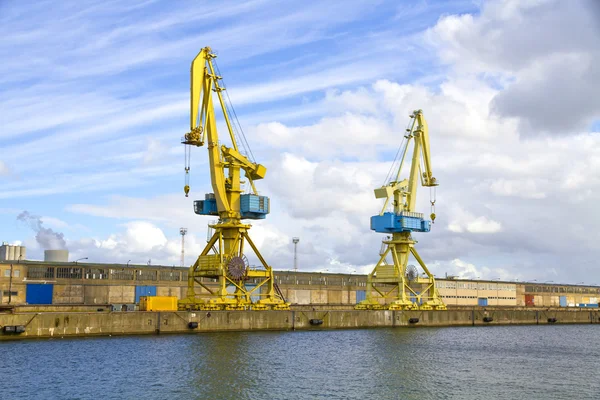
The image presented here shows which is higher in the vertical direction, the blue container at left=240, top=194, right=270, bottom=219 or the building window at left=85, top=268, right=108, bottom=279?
the blue container at left=240, top=194, right=270, bottom=219

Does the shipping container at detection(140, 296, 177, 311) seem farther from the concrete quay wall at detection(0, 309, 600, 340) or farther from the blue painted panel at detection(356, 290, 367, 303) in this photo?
the blue painted panel at detection(356, 290, 367, 303)

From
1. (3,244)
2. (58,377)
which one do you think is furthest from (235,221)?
(3,244)

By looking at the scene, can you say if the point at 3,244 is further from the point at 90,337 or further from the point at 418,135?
the point at 418,135

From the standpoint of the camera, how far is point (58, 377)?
3775cm

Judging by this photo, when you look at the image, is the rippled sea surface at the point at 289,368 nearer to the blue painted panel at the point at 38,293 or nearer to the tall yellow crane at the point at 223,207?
the tall yellow crane at the point at 223,207

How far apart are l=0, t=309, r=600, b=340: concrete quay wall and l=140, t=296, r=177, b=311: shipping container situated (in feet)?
11.8

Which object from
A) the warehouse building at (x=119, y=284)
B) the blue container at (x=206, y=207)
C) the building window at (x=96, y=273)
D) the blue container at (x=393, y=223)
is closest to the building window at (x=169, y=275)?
the warehouse building at (x=119, y=284)

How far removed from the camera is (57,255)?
93500 millimetres

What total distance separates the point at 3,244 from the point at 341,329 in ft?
170

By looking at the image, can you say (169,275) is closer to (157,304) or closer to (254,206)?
(157,304)

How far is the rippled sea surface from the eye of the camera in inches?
1378

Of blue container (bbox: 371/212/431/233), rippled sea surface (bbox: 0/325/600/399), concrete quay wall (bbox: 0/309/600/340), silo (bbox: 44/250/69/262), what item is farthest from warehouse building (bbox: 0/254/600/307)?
rippled sea surface (bbox: 0/325/600/399)

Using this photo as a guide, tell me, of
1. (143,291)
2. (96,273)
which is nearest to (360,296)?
(143,291)

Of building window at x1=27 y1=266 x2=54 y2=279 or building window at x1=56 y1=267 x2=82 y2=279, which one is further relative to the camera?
building window at x1=56 y1=267 x2=82 y2=279
